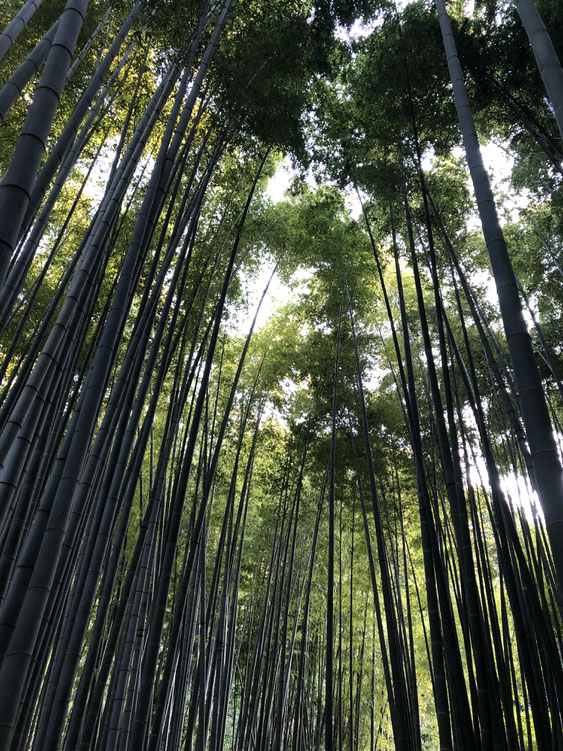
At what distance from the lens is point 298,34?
404 centimetres

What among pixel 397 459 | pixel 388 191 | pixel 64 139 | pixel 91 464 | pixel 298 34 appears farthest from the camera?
pixel 397 459

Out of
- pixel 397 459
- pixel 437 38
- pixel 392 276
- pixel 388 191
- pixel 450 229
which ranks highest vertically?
pixel 392 276

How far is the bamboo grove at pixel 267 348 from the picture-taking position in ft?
5.99

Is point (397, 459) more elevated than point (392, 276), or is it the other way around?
point (392, 276)

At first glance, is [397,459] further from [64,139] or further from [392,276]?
[64,139]

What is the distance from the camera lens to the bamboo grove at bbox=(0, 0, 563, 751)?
5.99 ft

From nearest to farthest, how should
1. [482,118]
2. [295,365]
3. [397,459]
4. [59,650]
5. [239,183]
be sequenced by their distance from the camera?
[59,650] → [482,118] → [239,183] → [397,459] → [295,365]

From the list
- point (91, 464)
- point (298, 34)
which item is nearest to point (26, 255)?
point (91, 464)

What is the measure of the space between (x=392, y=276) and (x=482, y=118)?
2.27m

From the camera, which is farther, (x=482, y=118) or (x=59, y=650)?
(x=482, y=118)

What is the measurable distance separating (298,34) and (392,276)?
329 centimetres

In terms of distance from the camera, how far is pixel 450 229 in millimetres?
5199

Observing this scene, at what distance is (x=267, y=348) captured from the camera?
6820mm

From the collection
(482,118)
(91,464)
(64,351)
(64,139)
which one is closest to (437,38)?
(482,118)
